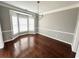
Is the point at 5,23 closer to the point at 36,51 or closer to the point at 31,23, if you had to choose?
the point at 36,51

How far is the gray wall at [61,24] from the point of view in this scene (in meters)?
3.05

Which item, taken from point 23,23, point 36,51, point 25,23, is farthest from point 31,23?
point 36,51

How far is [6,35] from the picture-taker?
3.18 m

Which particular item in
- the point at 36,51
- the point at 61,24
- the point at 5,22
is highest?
the point at 5,22

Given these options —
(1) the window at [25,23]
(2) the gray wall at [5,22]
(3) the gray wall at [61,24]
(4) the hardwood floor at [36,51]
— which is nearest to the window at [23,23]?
(1) the window at [25,23]

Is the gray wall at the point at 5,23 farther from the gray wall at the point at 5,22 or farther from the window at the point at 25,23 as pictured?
the window at the point at 25,23

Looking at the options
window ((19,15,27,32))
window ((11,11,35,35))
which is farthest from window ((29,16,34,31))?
window ((19,15,27,32))

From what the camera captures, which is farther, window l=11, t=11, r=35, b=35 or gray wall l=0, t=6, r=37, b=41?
window l=11, t=11, r=35, b=35

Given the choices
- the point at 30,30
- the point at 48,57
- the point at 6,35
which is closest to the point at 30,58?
the point at 48,57

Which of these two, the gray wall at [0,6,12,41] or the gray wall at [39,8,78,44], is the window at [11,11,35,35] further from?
the gray wall at [0,6,12,41]

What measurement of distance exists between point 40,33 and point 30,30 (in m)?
1.05

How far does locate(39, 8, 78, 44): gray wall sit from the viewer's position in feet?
10.0

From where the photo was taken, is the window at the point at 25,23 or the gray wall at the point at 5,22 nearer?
the gray wall at the point at 5,22

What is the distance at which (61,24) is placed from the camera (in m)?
3.62
